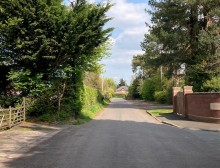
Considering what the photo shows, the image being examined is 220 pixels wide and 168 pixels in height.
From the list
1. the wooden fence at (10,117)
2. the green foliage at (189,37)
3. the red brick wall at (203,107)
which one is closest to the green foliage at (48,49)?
the wooden fence at (10,117)

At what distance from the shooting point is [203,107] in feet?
87.8

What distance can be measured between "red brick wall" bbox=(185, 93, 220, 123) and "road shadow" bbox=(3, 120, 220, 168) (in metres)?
9.15

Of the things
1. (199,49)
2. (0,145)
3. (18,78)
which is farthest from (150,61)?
(0,145)

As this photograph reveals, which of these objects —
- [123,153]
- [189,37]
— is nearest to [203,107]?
[123,153]

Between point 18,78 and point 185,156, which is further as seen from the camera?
point 18,78

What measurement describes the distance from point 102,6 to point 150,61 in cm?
2098

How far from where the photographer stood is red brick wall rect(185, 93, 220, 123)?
83.5 ft

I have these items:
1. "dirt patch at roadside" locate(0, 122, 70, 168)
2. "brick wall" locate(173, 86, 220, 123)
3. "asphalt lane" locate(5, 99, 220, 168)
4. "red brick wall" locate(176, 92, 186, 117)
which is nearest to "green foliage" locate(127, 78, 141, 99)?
"red brick wall" locate(176, 92, 186, 117)

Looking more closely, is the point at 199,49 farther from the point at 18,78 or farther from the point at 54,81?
the point at 18,78

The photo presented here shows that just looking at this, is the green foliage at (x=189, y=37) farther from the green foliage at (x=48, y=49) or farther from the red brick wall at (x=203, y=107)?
the green foliage at (x=48, y=49)

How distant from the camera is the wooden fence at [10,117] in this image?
20.0 m

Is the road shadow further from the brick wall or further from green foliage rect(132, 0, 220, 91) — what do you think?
green foliage rect(132, 0, 220, 91)

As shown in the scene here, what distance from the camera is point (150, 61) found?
46.3 meters

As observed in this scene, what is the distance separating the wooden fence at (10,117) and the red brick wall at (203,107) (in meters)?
12.3
